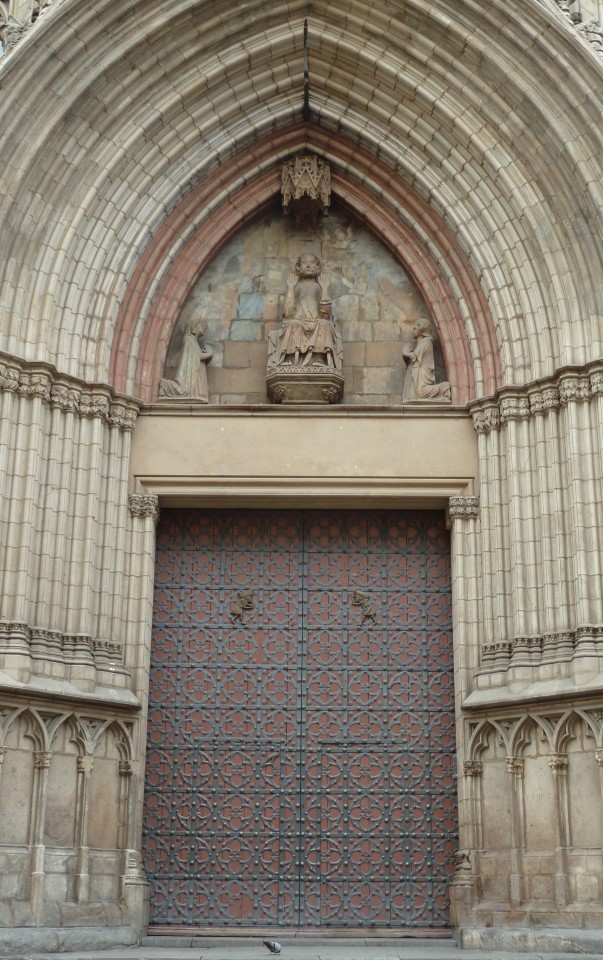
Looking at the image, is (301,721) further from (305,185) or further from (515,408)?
(305,185)

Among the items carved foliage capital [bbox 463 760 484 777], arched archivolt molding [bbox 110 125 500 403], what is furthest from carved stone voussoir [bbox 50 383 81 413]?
carved foliage capital [bbox 463 760 484 777]

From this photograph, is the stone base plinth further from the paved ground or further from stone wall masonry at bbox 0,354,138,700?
the paved ground

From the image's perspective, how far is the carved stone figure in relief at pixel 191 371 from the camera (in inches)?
549

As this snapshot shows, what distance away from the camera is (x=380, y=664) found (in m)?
13.4

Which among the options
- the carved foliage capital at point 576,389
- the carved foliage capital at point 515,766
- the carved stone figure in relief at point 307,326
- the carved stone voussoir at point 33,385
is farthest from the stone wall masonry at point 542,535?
the carved stone voussoir at point 33,385

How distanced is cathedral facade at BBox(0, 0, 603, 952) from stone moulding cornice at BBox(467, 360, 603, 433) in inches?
1.0

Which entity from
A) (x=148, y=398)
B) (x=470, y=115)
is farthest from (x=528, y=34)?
(x=148, y=398)

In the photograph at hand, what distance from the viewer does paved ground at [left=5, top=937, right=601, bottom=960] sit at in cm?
1080

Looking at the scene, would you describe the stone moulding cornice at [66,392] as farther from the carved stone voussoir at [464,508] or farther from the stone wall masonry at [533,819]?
the stone wall masonry at [533,819]

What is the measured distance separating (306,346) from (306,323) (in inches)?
11.5

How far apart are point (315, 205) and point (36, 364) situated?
3.76 m

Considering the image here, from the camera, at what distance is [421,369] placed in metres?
14.0

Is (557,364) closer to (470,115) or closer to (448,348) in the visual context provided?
(448,348)

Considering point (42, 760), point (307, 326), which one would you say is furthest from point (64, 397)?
point (42, 760)
